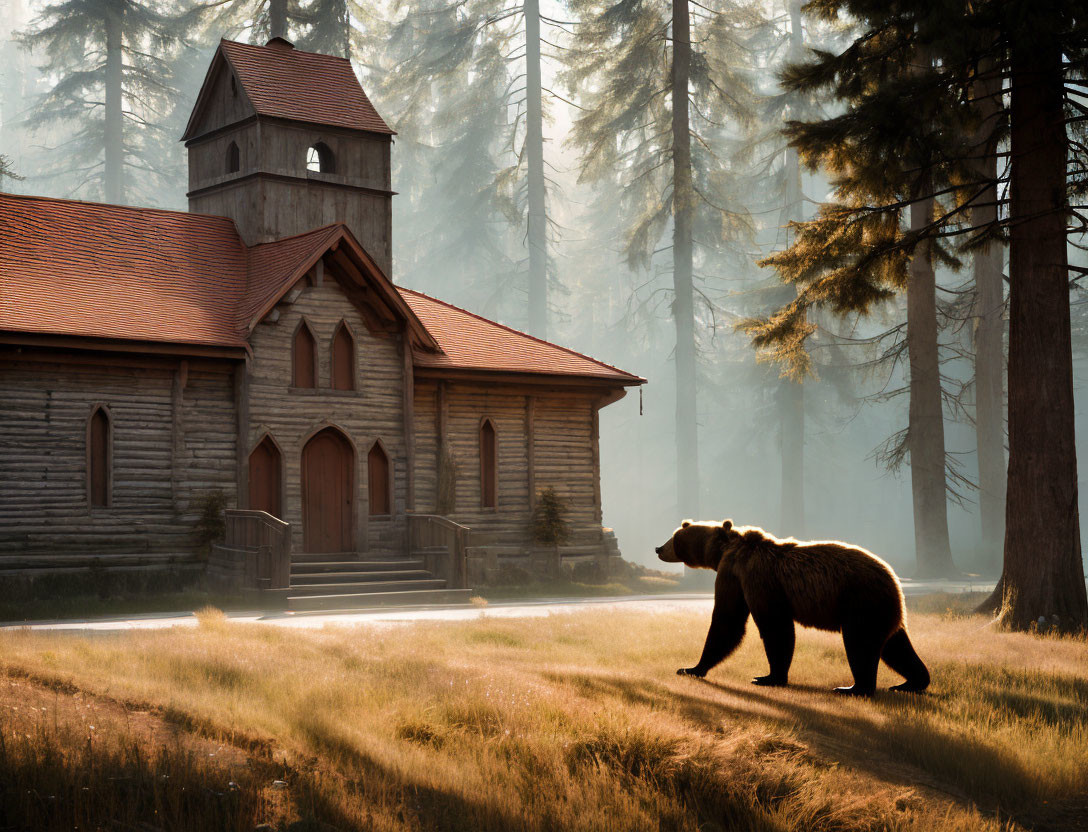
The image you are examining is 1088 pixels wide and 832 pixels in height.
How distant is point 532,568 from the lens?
27219 mm

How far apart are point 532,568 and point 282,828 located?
21.0 meters

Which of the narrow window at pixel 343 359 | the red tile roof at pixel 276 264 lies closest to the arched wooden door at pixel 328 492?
the narrow window at pixel 343 359

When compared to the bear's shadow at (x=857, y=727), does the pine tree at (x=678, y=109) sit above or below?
above

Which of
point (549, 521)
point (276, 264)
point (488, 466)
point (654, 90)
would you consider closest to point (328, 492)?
point (488, 466)

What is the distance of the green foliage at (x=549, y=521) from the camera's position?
27.4 m

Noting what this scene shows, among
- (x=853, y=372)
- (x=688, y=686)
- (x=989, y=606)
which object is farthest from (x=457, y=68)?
(x=688, y=686)

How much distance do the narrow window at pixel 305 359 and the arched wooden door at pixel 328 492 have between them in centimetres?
115

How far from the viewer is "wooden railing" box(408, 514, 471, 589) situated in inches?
906

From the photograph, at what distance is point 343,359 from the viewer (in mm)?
24500

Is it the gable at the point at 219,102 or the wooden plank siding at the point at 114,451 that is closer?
the wooden plank siding at the point at 114,451

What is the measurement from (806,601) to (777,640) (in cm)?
57

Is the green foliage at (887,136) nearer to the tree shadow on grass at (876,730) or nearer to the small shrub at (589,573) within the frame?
the tree shadow on grass at (876,730)

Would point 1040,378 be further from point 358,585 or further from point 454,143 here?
point 454,143

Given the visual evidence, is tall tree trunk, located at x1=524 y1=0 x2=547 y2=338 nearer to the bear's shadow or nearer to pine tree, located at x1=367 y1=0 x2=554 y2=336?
pine tree, located at x1=367 y1=0 x2=554 y2=336
